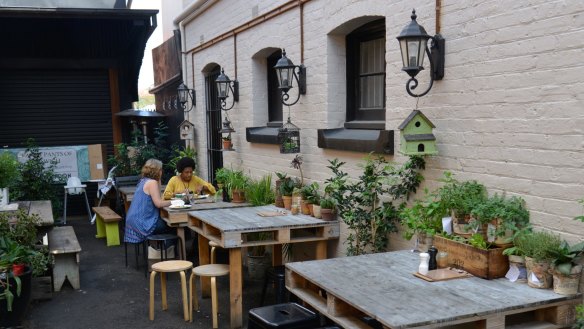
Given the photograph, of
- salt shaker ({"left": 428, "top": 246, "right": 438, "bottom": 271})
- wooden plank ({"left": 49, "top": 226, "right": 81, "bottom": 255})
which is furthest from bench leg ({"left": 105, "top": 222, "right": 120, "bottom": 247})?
salt shaker ({"left": 428, "top": 246, "right": 438, "bottom": 271})

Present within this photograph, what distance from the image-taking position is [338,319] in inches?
129

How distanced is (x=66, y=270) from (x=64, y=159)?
5.24 metres

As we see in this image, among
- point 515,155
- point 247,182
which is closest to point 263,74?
point 247,182

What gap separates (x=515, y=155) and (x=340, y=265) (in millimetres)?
1383

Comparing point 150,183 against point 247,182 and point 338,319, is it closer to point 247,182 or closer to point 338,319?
point 247,182

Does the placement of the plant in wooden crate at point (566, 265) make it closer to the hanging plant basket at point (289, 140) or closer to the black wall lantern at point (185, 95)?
the hanging plant basket at point (289, 140)

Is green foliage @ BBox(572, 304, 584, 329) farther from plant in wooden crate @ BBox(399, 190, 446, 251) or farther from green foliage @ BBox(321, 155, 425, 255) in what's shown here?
green foliage @ BBox(321, 155, 425, 255)

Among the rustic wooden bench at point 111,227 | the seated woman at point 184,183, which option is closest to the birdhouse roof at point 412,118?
the seated woman at point 184,183

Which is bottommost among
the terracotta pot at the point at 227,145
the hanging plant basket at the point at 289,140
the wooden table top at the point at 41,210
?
the wooden table top at the point at 41,210

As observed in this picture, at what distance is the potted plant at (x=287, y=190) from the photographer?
6055 mm

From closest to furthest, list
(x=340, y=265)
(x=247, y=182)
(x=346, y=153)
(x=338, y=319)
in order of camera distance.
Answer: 1. (x=338, y=319)
2. (x=340, y=265)
3. (x=346, y=153)
4. (x=247, y=182)

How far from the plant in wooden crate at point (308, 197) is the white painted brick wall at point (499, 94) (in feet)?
1.59

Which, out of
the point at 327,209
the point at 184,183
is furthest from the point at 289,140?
the point at 184,183

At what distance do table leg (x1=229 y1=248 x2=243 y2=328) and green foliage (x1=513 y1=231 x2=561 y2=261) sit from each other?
8.57ft
